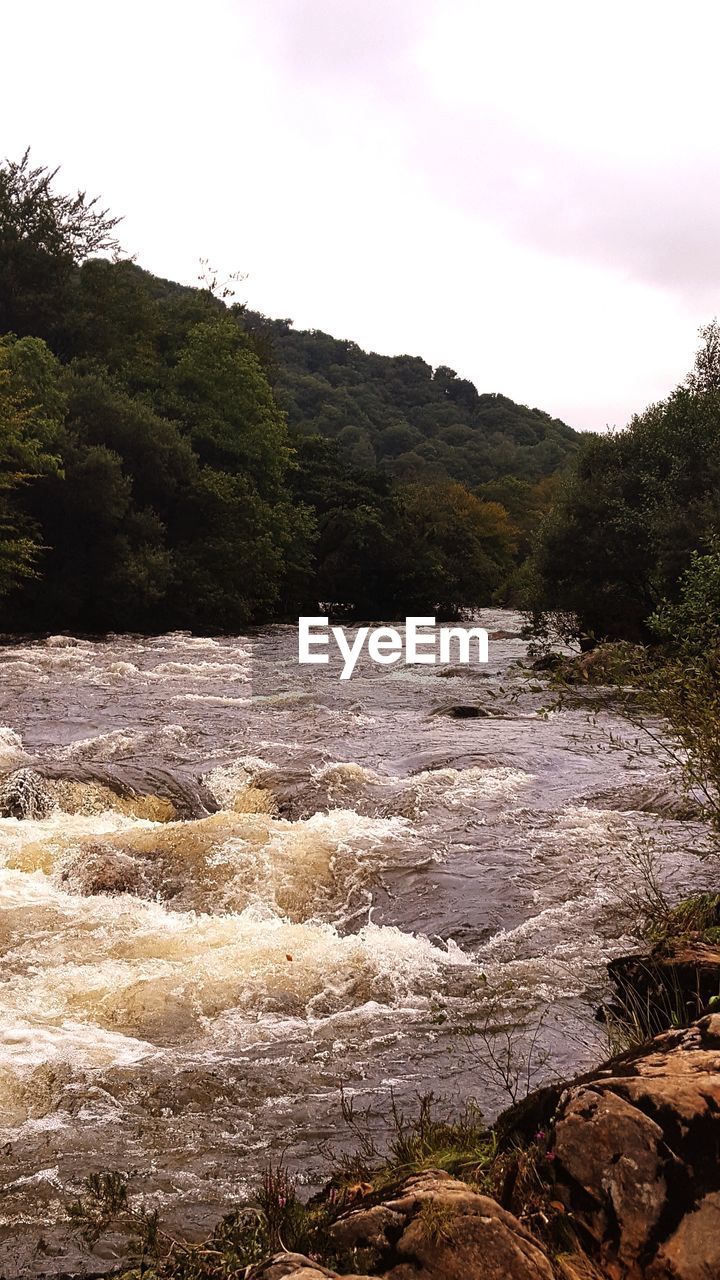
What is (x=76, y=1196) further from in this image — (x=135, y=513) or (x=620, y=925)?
(x=135, y=513)

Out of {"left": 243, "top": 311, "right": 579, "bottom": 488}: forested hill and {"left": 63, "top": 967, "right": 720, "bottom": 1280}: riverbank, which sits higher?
{"left": 243, "top": 311, "right": 579, "bottom": 488}: forested hill

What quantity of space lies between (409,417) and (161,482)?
78.3 metres

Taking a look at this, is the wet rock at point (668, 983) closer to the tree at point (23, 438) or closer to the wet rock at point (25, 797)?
the wet rock at point (25, 797)


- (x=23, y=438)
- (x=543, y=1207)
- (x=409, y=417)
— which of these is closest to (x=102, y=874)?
(x=543, y=1207)

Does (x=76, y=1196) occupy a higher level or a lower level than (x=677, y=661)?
lower

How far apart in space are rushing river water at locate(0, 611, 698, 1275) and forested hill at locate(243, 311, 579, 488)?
73938 mm

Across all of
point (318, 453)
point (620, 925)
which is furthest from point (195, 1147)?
point (318, 453)

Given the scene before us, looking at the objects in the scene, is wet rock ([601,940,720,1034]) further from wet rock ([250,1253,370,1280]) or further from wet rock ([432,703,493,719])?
wet rock ([432,703,493,719])

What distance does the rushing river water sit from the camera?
511 centimetres

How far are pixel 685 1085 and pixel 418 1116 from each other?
198 centimetres

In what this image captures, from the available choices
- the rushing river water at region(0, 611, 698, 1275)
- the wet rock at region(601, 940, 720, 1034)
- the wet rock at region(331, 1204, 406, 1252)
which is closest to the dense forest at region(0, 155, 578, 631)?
the rushing river water at region(0, 611, 698, 1275)

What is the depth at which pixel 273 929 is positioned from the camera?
816 centimetres

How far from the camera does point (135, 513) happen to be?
3616cm

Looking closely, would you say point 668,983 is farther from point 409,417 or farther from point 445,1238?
point 409,417
